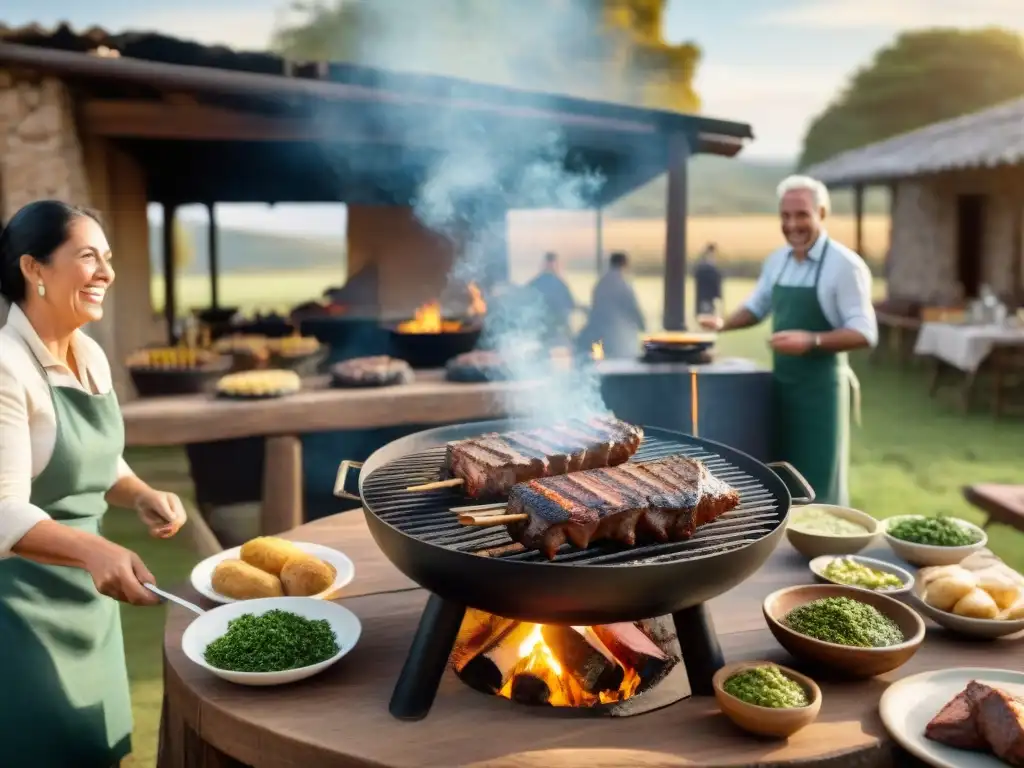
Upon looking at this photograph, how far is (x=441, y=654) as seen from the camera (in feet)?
7.43

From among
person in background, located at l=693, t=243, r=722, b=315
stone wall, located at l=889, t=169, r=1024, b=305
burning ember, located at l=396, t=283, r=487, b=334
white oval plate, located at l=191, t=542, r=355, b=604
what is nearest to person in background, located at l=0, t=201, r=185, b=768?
white oval plate, located at l=191, t=542, r=355, b=604

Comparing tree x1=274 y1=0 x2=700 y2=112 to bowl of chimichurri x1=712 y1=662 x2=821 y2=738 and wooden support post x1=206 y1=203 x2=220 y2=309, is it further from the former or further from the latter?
bowl of chimichurri x1=712 y1=662 x2=821 y2=738

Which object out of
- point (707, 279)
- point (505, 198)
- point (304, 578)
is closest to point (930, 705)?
point (304, 578)

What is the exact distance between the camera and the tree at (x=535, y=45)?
161 feet

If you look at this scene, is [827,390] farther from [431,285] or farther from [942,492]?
[431,285]

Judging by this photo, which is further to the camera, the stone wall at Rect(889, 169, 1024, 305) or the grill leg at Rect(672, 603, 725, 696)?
the stone wall at Rect(889, 169, 1024, 305)

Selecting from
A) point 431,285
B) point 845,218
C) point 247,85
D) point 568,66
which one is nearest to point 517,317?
point 431,285

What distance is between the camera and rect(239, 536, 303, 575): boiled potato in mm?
2912

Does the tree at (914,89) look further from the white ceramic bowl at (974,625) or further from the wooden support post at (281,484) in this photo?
the white ceramic bowl at (974,625)

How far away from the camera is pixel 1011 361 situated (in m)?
11.8

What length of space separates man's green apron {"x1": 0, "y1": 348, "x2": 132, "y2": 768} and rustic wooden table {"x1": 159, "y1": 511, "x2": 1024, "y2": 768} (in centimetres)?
41

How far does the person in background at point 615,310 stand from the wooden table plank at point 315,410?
497cm

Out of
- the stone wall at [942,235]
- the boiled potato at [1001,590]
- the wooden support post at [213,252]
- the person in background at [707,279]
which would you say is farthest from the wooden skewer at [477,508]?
the stone wall at [942,235]

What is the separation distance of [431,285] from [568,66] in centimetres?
4259
